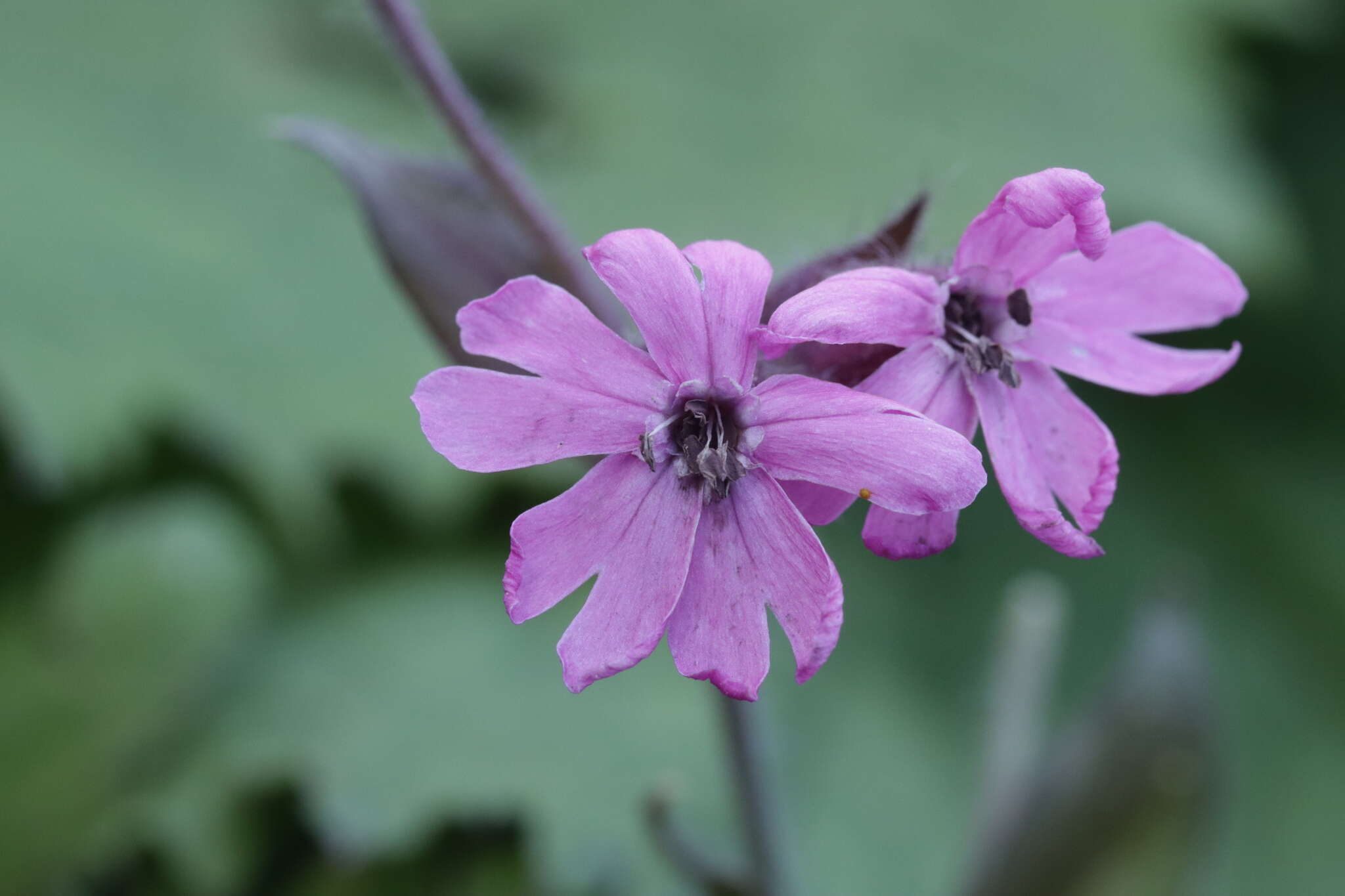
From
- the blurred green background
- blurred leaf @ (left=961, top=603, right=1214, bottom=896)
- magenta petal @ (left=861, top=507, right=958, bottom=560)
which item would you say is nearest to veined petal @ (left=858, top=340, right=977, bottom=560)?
magenta petal @ (left=861, top=507, right=958, bottom=560)

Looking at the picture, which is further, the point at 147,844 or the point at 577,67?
the point at 577,67

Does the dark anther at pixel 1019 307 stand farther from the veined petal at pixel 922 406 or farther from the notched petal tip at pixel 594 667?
the notched petal tip at pixel 594 667

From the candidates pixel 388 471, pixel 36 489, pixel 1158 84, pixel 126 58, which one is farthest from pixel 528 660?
pixel 1158 84

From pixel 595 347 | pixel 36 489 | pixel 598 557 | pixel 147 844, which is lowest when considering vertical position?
pixel 147 844

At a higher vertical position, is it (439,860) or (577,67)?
(577,67)

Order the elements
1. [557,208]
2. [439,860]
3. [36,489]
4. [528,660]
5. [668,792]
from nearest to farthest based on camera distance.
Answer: [668,792], [439,860], [36,489], [528,660], [557,208]

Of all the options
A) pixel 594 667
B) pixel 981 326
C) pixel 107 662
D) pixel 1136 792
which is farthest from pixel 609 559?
pixel 107 662

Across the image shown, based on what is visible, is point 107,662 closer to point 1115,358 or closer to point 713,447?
point 713,447

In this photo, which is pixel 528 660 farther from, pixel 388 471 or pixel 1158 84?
pixel 1158 84
